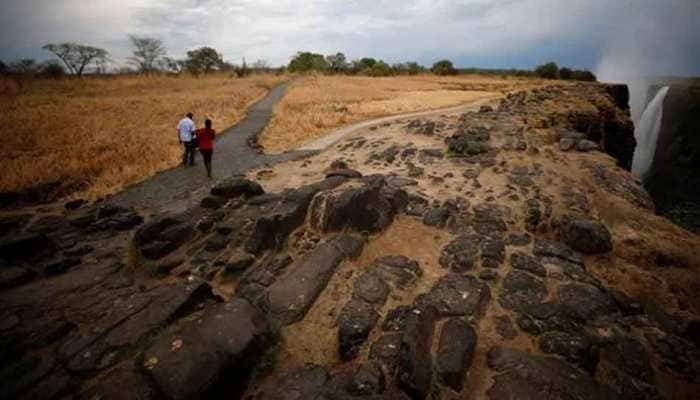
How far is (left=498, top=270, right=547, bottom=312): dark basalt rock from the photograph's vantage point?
533 cm

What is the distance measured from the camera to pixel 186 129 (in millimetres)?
11898

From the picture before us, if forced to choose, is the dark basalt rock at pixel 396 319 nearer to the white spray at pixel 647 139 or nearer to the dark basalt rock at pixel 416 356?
the dark basalt rock at pixel 416 356

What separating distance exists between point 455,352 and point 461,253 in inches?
104

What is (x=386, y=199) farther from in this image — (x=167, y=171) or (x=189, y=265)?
(x=167, y=171)

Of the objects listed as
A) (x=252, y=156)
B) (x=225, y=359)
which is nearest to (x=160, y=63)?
(x=252, y=156)

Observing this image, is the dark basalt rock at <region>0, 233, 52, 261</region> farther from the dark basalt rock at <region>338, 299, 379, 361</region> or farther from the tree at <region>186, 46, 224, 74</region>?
the tree at <region>186, 46, 224, 74</region>

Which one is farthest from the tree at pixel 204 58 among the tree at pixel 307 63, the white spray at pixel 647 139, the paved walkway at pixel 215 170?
the white spray at pixel 647 139

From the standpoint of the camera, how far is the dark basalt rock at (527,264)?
6.07 m

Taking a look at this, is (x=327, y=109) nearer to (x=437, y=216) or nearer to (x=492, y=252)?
(x=437, y=216)

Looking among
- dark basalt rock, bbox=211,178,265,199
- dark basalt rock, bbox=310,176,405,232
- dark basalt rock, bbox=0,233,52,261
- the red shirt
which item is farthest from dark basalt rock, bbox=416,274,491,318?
the red shirt

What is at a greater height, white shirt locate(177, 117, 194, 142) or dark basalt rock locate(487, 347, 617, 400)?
white shirt locate(177, 117, 194, 142)

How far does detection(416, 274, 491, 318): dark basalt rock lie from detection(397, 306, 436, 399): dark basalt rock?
0.51m

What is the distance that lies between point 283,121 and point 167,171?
9937mm

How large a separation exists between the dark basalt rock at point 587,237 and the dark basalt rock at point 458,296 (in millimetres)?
2761
